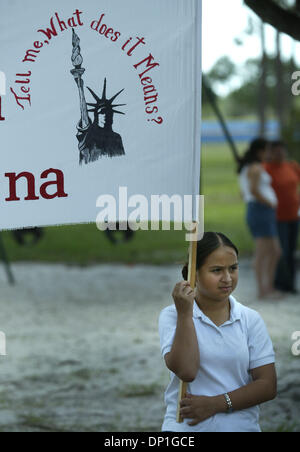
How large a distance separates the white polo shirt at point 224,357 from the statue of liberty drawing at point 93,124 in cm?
72

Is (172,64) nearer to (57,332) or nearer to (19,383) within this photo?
(19,383)

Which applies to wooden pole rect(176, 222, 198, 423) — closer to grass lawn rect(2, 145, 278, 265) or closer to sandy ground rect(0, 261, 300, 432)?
sandy ground rect(0, 261, 300, 432)

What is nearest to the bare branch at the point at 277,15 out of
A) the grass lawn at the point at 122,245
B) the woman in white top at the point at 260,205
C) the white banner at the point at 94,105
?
the white banner at the point at 94,105

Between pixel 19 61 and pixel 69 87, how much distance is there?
0.21 m

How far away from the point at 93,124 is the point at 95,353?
3855mm

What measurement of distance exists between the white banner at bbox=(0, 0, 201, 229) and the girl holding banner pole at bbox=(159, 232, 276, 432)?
0.37 meters

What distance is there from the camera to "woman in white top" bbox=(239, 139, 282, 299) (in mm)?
8266

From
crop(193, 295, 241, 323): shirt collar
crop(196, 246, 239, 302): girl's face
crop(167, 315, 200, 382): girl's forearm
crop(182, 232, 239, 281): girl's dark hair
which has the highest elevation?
crop(182, 232, 239, 281): girl's dark hair

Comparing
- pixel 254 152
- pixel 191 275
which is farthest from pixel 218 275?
pixel 254 152

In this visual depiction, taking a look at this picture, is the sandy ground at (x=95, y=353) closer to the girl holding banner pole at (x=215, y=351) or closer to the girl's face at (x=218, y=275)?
the girl holding banner pole at (x=215, y=351)

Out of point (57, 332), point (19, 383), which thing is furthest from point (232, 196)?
point (19, 383)

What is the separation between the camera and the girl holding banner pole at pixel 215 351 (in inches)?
113

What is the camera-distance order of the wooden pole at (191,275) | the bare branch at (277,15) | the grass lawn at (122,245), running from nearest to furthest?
1. the wooden pole at (191,275)
2. the bare branch at (277,15)
3. the grass lawn at (122,245)

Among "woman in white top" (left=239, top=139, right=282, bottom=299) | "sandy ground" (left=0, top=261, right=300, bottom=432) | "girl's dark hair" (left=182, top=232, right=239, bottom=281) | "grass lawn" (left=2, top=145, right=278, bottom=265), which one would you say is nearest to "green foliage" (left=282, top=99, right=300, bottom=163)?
"grass lawn" (left=2, top=145, right=278, bottom=265)
